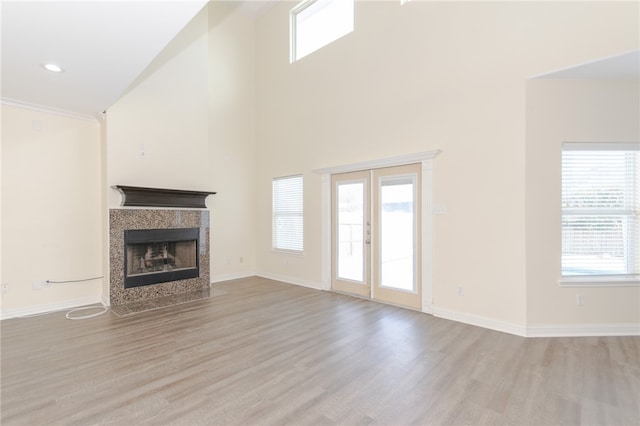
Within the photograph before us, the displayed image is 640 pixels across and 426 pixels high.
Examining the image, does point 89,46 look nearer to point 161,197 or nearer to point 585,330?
point 161,197

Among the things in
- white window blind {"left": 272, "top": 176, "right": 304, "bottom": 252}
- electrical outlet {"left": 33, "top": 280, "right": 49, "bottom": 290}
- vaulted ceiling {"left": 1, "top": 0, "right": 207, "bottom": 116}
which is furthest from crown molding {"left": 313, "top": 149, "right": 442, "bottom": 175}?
electrical outlet {"left": 33, "top": 280, "right": 49, "bottom": 290}

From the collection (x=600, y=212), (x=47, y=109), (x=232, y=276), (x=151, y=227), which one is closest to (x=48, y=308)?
(x=151, y=227)

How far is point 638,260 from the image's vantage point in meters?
3.45

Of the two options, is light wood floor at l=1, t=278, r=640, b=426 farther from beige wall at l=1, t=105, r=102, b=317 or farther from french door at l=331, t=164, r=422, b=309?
french door at l=331, t=164, r=422, b=309

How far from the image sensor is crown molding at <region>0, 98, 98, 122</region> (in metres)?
4.01

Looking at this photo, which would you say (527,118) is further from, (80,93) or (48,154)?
(48,154)

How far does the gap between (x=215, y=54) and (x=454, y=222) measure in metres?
5.73

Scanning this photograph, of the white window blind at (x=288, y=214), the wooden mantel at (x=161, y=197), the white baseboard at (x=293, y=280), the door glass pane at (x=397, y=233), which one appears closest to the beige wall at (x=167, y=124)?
the wooden mantel at (x=161, y=197)

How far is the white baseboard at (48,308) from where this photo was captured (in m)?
4.04

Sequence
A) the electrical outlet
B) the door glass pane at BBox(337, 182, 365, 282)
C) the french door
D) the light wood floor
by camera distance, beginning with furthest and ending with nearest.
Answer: the door glass pane at BBox(337, 182, 365, 282) → the french door → the electrical outlet → the light wood floor

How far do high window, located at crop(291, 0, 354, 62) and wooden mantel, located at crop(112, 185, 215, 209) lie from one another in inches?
134

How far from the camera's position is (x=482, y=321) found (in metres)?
3.66

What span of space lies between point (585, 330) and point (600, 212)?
1352 mm

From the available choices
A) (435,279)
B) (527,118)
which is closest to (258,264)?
(435,279)
